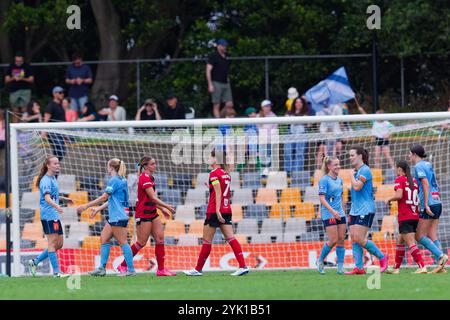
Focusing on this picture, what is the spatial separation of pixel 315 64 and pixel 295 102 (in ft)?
13.1

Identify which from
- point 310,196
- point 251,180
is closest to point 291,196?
point 310,196

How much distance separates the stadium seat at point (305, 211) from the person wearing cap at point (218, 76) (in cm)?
376

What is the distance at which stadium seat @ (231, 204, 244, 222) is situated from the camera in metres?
21.4

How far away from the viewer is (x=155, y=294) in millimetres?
13547

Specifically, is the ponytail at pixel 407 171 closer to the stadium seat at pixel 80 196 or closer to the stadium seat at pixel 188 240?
the stadium seat at pixel 188 240

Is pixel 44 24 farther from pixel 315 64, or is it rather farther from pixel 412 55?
pixel 412 55

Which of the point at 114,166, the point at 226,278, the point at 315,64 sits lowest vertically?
the point at 226,278

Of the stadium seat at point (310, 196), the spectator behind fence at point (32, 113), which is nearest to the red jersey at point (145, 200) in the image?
the stadium seat at point (310, 196)

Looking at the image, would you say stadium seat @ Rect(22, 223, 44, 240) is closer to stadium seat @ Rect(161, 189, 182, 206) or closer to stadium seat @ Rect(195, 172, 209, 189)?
stadium seat @ Rect(161, 189, 182, 206)

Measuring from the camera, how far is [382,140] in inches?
848

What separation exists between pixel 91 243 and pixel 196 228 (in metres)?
1.85

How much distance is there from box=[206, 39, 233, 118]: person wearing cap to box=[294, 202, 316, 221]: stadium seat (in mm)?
3758

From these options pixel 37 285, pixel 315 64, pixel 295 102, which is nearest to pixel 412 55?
pixel 315 64

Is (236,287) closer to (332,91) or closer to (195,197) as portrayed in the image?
(195,197)
